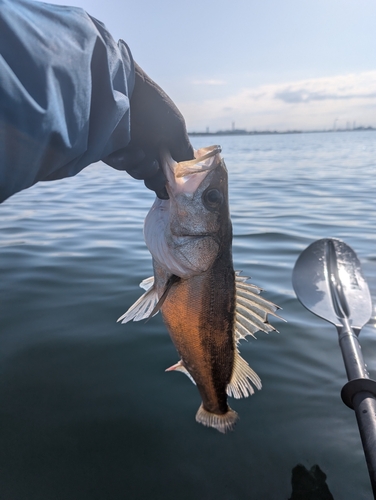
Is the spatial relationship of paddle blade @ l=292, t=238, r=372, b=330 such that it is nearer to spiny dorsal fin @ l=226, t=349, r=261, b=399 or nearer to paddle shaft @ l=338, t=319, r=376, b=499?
paddle shaft @ l=338, t=319, r=376, b=499

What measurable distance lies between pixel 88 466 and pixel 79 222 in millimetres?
6950

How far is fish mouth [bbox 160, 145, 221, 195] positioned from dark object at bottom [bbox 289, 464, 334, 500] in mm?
1978

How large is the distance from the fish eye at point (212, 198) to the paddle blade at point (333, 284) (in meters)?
1.84

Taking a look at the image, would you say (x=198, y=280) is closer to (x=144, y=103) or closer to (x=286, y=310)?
(x=144, y=103)

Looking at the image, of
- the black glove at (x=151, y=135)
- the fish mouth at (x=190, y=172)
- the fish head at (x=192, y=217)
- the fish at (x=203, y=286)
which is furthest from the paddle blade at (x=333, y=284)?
the black glove at (x=151, y=135)

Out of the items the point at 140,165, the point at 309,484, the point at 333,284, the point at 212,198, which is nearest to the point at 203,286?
the point at 212,198

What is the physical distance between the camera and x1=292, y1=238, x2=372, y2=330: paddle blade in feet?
12.5

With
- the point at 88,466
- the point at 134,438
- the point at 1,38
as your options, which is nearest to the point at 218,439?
the point at 134,438

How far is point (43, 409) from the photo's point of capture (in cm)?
306

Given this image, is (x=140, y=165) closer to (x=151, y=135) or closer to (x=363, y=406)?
(x=151, y=135)

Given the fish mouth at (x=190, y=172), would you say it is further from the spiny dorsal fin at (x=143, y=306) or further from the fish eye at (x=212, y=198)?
the spiny dorsal fin at (x=143, y=306)

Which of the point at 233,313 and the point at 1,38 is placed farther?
the point at 233,313

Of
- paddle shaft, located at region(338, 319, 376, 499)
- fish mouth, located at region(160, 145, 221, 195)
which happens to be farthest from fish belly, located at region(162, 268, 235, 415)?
paddle shaft, located at region(338, 319, 376, 499)

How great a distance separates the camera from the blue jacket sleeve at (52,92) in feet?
4.35
